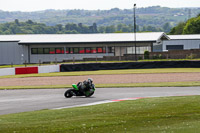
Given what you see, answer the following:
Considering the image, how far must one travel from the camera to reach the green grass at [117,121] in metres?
9.42

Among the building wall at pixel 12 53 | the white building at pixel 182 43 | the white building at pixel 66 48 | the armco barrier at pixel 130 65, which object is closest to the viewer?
the armco barrier at pixel 130 65

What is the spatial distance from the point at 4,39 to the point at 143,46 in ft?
72.7

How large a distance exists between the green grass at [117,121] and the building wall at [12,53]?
158 feet

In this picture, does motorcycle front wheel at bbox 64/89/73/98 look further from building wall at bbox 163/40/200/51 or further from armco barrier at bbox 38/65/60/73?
building wall at bbox 163/40/200/51

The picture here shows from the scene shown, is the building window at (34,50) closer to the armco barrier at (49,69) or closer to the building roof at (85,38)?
the building roof at (85,38)

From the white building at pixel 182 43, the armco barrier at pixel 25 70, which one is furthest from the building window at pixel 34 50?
the white building at pixel 182 43

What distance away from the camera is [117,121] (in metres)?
10.6

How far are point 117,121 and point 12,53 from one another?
170ft

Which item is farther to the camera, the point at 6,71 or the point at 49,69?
the point at 49,69

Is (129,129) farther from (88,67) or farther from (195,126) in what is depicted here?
(88,67)

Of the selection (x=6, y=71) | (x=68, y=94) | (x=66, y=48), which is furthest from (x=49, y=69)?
(x=68, y=94)

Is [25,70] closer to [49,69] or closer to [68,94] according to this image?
[49,69]

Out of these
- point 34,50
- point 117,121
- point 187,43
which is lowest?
point 117,121

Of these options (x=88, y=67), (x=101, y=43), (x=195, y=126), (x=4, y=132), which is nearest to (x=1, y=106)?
(x=4, y=132)
